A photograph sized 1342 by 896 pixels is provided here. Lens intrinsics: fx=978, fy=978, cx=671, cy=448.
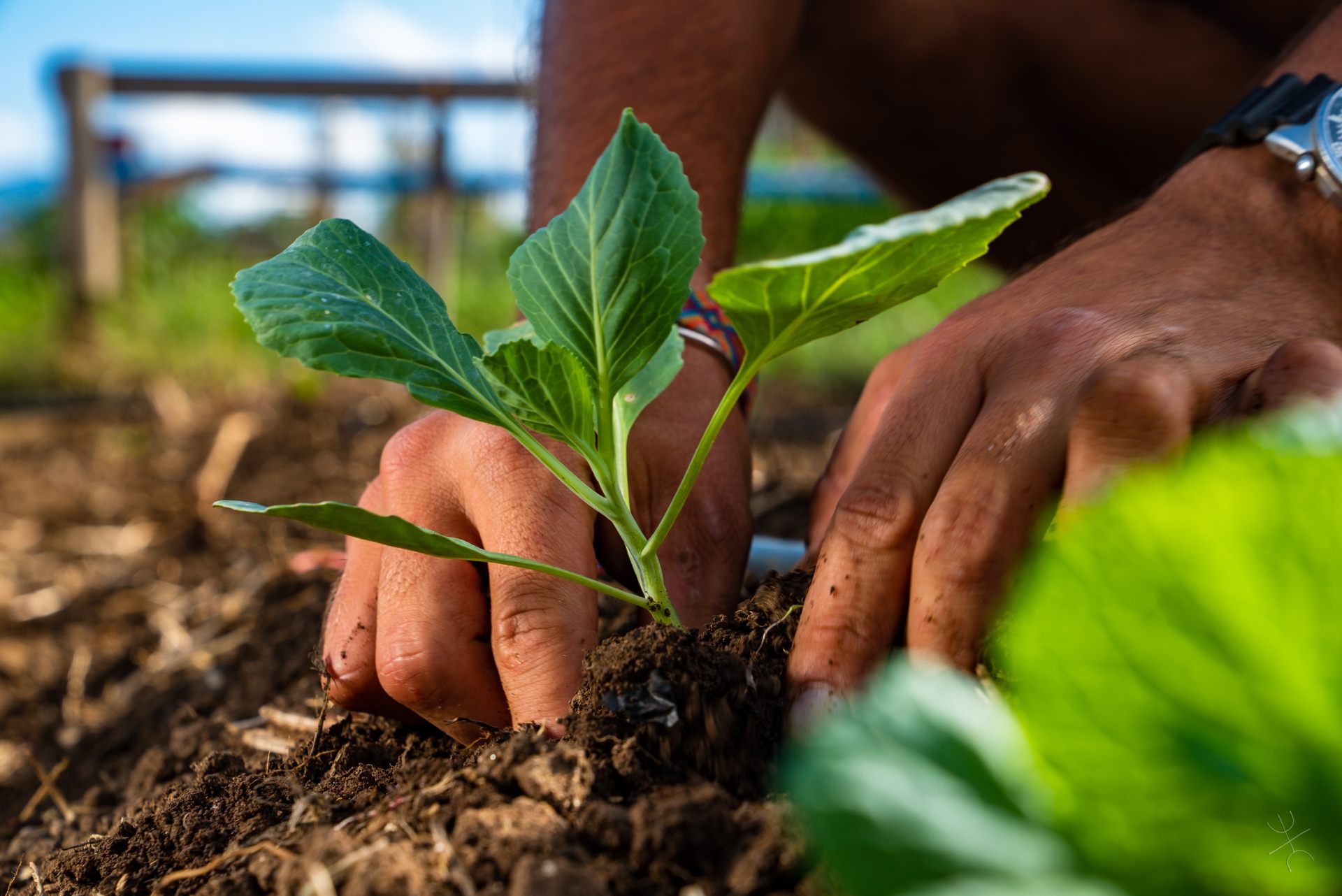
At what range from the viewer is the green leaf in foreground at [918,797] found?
1.44ft

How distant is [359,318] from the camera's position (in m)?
0.90

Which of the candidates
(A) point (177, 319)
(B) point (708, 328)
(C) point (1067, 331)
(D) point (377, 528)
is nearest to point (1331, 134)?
(C) point (1067, 331)

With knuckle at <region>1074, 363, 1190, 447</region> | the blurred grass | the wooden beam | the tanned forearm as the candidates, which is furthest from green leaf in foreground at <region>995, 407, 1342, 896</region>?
the wooden beam

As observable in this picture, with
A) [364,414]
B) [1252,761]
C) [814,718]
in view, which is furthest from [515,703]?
[364,414]

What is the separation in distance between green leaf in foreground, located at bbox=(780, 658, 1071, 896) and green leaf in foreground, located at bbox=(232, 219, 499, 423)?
55cm

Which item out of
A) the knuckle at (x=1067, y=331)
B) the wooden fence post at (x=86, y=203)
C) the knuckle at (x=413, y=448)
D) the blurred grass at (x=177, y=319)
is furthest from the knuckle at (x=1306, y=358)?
the wooden fence post at (x=86, y=203)

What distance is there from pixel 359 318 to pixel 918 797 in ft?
2.17

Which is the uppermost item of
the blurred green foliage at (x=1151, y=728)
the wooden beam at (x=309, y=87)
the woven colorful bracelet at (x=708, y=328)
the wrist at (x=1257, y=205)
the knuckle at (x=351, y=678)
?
the wrist at (x=1257, y=205)

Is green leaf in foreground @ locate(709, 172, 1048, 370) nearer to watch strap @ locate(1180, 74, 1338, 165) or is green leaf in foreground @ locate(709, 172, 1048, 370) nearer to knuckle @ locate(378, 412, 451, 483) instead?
knuckle @ locate(378, 412, 451, 483)

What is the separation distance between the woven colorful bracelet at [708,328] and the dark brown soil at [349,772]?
1.50 feet

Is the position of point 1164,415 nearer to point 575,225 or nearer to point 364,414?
point 575,225

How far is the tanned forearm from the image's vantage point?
66.7 inches

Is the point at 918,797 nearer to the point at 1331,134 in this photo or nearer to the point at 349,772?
the point at 349,772

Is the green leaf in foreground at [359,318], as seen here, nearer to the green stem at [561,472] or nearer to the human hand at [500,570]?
the green stem at [561,472]
